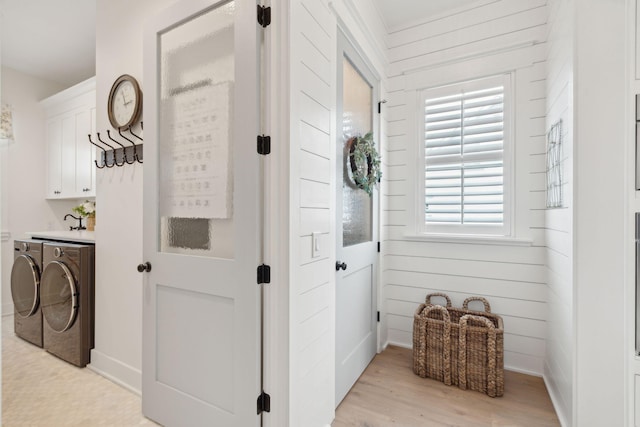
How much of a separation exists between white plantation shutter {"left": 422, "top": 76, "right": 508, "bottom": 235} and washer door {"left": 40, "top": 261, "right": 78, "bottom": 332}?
2925mm

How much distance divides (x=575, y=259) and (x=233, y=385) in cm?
192

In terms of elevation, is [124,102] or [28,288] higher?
[124,102]

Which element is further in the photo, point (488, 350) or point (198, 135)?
point (488, 350)

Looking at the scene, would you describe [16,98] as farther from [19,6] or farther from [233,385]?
[233,385]

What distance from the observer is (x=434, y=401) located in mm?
2248

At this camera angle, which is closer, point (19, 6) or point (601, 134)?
point (601, 134)

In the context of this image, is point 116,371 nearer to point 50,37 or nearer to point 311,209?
point 311,209

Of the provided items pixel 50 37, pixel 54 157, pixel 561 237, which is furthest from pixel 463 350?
pixel 54 157

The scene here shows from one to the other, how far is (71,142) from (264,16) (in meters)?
3.37

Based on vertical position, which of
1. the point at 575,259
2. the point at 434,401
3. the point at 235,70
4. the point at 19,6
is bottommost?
the point at 434,401

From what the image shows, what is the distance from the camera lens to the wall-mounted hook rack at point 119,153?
2301 mm

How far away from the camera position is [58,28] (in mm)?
3215

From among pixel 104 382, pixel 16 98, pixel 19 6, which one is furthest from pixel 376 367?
pixel 16 98

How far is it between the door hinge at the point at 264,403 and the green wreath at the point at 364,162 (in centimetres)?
145
